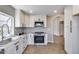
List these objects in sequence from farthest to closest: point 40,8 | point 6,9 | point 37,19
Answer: point 37,19
point 40,8
point 6,9

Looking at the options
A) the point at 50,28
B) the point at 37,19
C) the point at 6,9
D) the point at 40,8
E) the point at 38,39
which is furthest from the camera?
the point at 50,28

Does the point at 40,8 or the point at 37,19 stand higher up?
the point at 40,8

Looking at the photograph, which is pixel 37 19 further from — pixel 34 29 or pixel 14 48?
pixel 14 48

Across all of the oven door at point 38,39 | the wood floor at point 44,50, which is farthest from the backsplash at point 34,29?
the wood floor at point 44,50

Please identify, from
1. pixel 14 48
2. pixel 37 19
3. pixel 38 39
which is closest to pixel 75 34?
pixel 14 48

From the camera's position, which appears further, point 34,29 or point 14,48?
point 34,29

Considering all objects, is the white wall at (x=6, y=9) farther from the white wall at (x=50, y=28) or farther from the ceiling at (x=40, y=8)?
the white wall at (x=50, y=28)

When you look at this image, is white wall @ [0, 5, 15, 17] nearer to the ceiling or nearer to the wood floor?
the ceiling

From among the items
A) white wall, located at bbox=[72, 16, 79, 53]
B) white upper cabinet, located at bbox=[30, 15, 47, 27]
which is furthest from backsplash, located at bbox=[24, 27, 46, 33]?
white wall, located at bbox=[72, 16, 79, 53]

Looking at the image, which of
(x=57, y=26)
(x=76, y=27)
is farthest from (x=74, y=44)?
(x=57, y=26)
